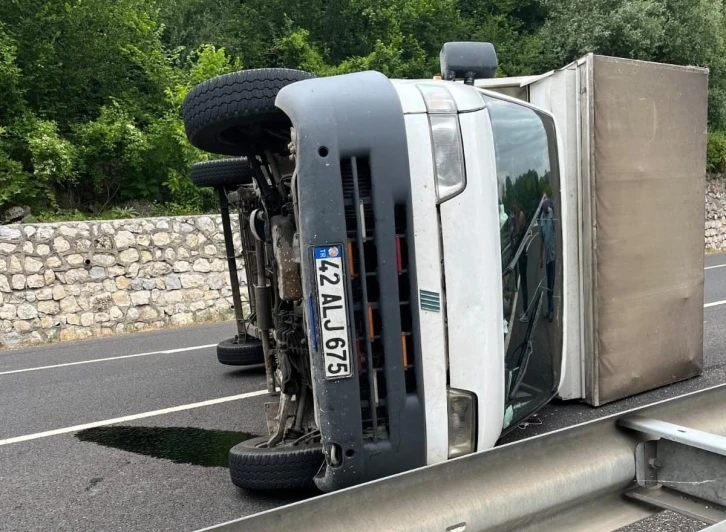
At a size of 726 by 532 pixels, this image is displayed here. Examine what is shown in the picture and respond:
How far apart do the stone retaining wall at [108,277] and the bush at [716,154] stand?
51.8 feet

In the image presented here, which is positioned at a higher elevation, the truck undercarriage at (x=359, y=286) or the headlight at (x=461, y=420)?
the truck undercarriage at (x=359, y=286)

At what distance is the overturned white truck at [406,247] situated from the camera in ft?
8.38

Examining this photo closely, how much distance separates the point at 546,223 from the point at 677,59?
66.0ft

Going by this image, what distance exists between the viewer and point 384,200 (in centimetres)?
255

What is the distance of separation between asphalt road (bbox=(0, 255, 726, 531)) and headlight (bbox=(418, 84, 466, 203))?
1753 mm

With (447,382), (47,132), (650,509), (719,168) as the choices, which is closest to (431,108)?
(447,382)

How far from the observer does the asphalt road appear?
3258 mm

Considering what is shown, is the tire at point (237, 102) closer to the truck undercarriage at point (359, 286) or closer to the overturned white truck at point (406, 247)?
the overturned white truck at point (406, 247)

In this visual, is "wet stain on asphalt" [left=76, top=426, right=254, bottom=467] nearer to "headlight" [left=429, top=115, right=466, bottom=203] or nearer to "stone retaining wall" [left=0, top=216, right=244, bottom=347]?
"headlight" [left=429, top=115, right=466, bottom=203]

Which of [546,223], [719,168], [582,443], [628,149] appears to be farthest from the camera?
[719,168]

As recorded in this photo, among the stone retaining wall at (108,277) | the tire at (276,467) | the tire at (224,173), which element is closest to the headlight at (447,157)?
the tire at (276,467)

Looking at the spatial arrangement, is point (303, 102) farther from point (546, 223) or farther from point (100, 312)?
point (100, 312)

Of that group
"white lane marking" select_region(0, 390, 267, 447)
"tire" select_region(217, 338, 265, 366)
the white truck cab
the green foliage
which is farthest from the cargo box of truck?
the green foliage

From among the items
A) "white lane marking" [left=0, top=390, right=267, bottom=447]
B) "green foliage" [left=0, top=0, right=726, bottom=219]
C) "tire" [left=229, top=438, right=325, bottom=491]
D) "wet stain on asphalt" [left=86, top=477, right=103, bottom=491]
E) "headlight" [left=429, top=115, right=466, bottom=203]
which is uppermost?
"green foliage" [left=0, top=0, right=726, bottom=219]
